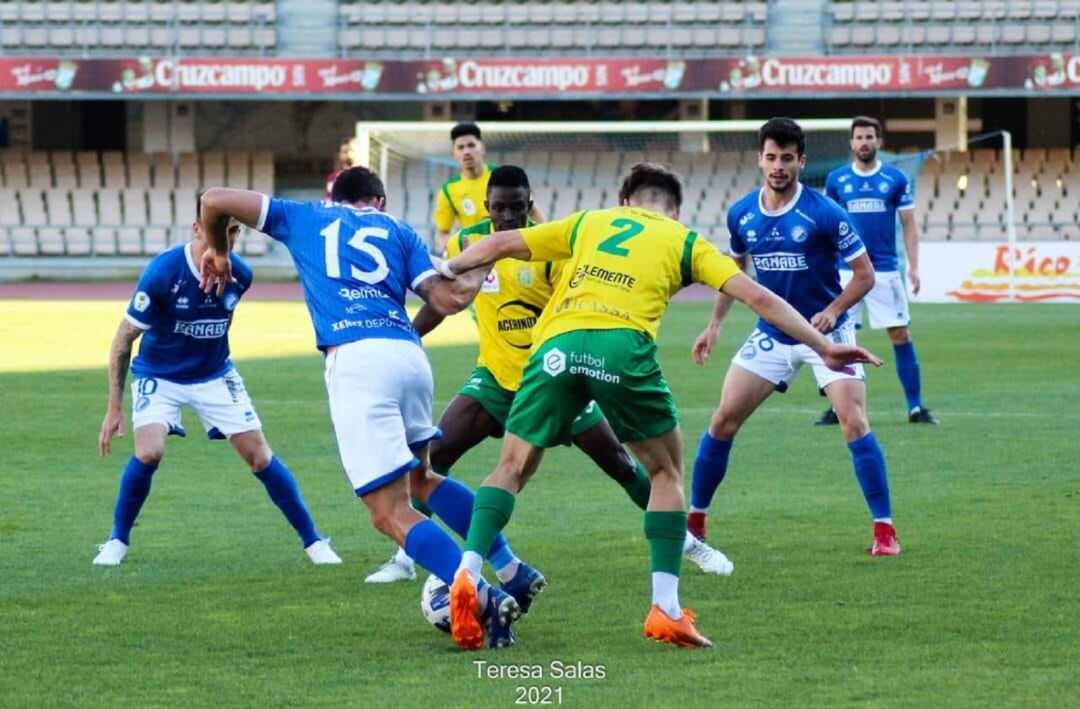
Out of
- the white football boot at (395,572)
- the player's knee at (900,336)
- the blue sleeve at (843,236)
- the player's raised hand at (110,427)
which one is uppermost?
the blue sleeve at (843,236)

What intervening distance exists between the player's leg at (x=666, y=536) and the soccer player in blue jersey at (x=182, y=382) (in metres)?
2.23

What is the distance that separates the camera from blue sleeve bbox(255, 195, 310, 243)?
6.47 metres

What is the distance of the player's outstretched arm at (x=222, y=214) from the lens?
6441 millimetres

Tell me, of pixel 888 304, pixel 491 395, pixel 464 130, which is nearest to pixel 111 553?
pixel 491 395

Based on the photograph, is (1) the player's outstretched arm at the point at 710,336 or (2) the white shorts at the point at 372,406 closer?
(2) the white shorts at the point at 372,406

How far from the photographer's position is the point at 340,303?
6.45 m

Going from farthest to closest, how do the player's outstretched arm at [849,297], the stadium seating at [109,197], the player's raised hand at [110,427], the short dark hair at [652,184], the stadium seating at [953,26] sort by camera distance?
1. the stadium seating at [109,197]
2. the stadium seating at [953,26]
3. the player's outstretched arm at [849,297]
4. the player's raised hand at [110,427]
5. the short dark hair at [652,184]

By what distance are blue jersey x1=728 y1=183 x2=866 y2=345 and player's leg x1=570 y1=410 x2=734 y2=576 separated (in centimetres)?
122

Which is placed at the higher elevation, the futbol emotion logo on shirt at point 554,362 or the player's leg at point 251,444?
the futbol emotion logo on shirt at point 554,362

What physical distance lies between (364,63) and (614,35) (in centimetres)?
523

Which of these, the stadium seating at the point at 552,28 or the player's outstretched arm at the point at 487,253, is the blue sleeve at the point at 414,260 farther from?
the stadium seating at the point at 552,28

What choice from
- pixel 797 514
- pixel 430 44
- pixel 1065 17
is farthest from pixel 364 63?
pixel 797 514

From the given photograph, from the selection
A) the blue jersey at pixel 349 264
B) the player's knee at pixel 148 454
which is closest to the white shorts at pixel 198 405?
the player's knee at pixel 148 454

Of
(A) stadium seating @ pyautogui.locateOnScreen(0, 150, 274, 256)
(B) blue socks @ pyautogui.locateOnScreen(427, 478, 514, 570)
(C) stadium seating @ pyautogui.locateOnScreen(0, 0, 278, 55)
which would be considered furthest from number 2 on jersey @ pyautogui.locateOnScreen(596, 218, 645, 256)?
(C) stadium seating @ pyautogui.locateOnScreen(0, 0, 278, 55)
